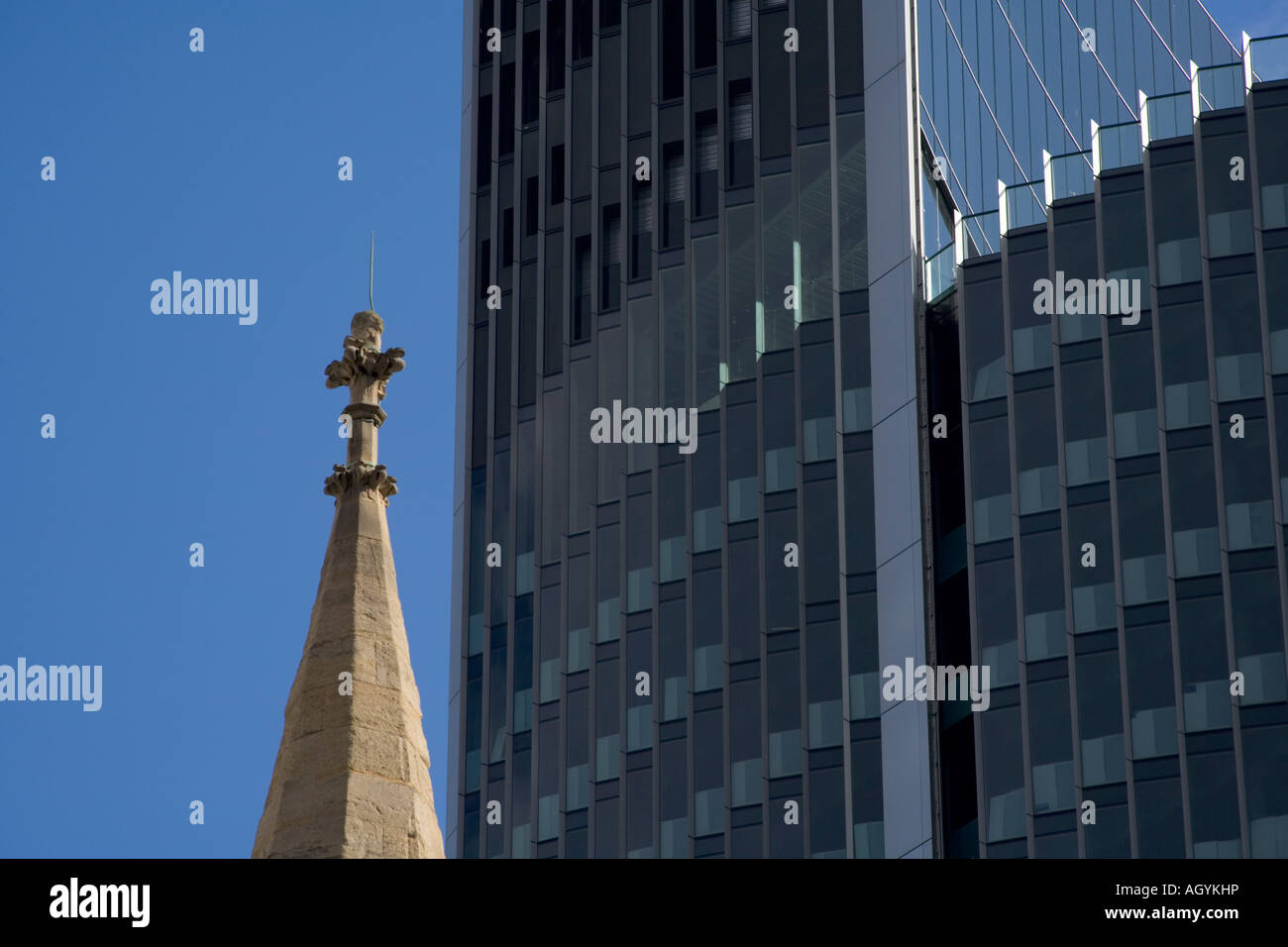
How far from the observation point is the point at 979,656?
226 feet

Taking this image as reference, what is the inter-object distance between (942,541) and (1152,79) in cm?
2363

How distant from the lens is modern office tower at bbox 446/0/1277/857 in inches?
2837

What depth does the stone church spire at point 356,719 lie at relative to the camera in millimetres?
19922

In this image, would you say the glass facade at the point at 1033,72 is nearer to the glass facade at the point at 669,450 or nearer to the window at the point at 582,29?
the glass facade at the point at 669,450

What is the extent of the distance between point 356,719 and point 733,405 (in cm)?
5792

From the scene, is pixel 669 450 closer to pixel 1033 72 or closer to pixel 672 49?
pixel 672 49

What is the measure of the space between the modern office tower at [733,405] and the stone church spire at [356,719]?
47.3 m

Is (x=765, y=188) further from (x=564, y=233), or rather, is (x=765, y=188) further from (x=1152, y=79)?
(x=1152, y=79)

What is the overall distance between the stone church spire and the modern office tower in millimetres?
47266

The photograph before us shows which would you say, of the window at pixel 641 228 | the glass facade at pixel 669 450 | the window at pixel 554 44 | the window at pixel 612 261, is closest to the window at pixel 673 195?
the glass facade at pixel 669 450

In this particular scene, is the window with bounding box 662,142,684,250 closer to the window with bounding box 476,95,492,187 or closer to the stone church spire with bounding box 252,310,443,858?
the window with bounding box 476,95,492,187
